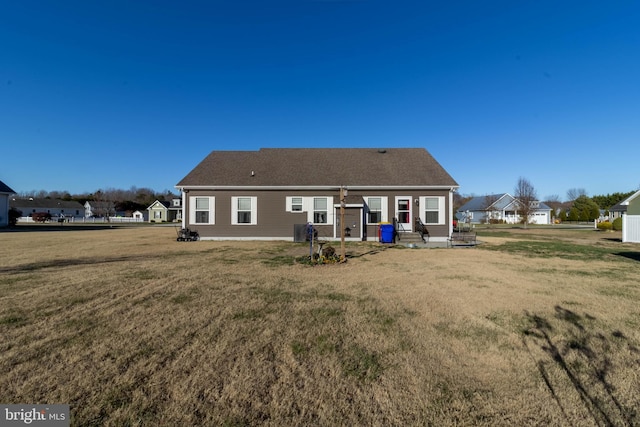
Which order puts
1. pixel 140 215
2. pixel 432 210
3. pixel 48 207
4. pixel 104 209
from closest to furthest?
pixel 432 210 → pixel 104 209 → pixel 48 207 → pixel 140 215

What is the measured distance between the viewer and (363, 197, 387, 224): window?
17000mm

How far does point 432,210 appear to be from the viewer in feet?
55.4

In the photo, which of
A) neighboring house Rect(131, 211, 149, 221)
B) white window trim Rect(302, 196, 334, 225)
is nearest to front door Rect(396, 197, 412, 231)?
white window trim Rect(302, 196, 334, 225)

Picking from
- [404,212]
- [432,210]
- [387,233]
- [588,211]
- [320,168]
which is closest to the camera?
[387,233]

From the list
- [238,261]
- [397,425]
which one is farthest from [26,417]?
[238,261]

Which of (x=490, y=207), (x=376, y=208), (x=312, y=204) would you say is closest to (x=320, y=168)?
(x=312, y=204)

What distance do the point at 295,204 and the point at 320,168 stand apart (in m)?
3.22

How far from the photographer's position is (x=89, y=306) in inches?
191

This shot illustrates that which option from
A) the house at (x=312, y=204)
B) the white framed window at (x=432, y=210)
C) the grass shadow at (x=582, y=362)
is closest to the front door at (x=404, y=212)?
the house at (x=312, y=204)

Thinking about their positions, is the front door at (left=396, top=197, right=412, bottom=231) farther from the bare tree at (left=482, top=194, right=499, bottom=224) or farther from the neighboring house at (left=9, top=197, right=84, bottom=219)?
the neighboring house at (left=9, top=197, right=84, bottom=219)

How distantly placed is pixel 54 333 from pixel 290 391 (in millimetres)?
3538

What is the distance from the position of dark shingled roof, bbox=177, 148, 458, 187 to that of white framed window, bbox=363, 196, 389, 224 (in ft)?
3.07

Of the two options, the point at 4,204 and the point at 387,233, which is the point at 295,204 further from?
the point at 4,204

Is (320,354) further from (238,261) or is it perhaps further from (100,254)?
(100,254)
